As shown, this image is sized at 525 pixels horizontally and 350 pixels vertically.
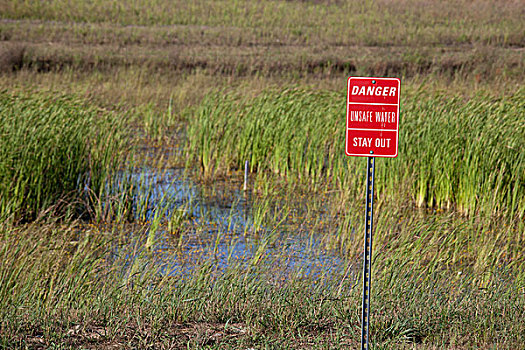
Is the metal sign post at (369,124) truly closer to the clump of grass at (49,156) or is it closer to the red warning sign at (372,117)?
the red warning sign at (372,117)

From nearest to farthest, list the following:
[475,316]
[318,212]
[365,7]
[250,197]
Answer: [475,316]
[318,212]
[250,197]
[365,7]

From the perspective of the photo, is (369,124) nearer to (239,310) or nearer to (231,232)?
(239,310)

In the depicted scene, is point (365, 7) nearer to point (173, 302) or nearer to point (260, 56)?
point (260, 56)

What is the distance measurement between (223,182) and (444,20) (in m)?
28.2

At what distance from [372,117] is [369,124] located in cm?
4

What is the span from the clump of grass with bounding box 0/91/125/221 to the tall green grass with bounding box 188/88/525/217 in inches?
69.0

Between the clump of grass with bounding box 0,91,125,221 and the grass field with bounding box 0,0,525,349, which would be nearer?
the grass field with bounding box 0,0,525,349

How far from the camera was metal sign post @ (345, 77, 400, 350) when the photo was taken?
Result: 3.43 metres

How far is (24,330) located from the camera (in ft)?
12.5

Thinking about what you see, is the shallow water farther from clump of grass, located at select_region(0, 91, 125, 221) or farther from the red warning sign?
the red warning sign

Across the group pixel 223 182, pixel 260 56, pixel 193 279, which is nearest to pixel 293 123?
pixel 223 182

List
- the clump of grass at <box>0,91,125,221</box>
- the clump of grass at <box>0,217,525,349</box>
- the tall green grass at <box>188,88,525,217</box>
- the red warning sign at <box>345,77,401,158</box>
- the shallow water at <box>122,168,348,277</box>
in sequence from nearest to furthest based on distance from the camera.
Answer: the red warning sign at <box>345,77,401,158</box>, the clump of grass at <box>0,217,525,349</box>, the shallow water at <box>122,168,348,277</box>, the clump of grass at <box>0,91,125,221</box>, the tall green grass at <box>188,88,525,217</box>

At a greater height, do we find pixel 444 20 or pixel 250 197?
pixel 444 20

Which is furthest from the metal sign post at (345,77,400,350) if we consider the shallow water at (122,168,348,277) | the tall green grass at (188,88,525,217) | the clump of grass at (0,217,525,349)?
the tall green grass at (188,88,525,217)
